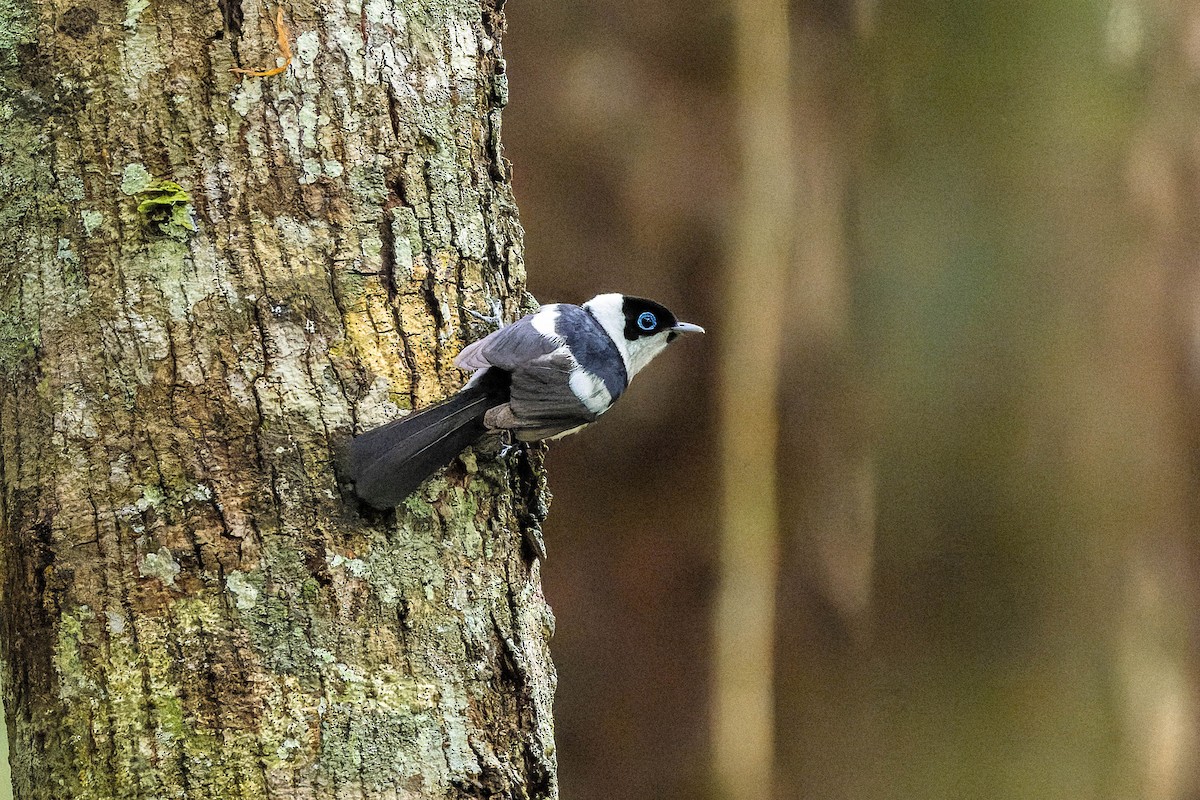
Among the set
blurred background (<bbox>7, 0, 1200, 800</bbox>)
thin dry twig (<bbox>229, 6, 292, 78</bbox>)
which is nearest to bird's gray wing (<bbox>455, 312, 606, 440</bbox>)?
thin dry twig (<bbox>229, 6, 292, 78</bbox>)

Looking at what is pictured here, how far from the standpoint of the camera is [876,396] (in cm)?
337

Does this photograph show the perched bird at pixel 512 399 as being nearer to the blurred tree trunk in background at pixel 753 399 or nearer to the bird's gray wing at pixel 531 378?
the bird's gray wing at pixel 531 378

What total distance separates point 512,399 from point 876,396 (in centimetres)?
172

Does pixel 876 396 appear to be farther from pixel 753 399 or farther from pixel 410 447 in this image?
pixel 410 447

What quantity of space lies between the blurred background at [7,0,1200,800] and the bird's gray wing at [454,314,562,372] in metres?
1.23

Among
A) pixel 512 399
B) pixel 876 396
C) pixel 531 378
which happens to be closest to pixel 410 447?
pixel 512 399

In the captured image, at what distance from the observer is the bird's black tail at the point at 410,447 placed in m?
1.77

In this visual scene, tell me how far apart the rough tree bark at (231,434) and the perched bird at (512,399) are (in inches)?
2.8

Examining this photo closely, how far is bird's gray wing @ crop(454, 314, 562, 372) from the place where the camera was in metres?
1.97

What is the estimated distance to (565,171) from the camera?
333 cm

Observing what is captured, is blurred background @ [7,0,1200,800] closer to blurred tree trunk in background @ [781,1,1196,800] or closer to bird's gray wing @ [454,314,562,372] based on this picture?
blurred tree trunk in background @ [781,1,1196,800]

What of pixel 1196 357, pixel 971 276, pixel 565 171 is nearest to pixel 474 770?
pixel 565 171

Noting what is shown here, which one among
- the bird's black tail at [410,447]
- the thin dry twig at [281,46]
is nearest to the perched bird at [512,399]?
the bird's black tail at [410,447]

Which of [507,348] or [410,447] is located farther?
[507,348]
